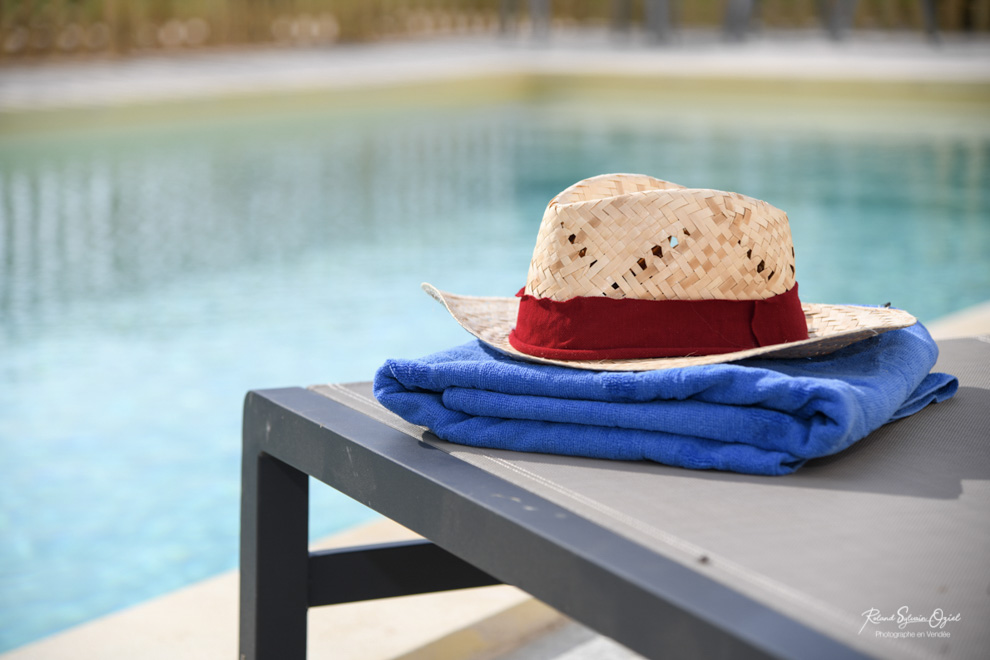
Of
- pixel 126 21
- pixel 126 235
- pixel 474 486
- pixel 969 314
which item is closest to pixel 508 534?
pixel 474 486

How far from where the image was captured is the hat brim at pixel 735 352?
719 mm

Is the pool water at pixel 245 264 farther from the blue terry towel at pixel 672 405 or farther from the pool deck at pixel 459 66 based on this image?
the blue terry towel at pixel 672 405

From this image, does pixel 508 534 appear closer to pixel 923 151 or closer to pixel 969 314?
pixel 969 314

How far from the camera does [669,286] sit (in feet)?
2.45

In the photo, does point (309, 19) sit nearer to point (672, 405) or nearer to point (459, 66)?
point (459, 66)

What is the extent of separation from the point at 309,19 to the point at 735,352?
36.1 feet

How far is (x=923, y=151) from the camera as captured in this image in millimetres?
6023

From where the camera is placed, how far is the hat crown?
2.42 feet

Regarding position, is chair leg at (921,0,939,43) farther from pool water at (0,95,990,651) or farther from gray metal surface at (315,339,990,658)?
gray metal surface at (315,339,990,658)

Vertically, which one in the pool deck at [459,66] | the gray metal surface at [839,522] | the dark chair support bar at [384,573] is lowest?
the dark chair support bar at [384,573]

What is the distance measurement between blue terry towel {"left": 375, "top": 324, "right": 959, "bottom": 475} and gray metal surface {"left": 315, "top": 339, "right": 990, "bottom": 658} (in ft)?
0.04

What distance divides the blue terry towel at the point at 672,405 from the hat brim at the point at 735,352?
0.01m

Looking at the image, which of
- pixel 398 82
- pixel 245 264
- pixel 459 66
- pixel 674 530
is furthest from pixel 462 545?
pixel 459 66

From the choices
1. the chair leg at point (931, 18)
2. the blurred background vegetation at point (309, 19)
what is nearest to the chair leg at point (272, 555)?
the blurred background vegetation at point (309, 19)
